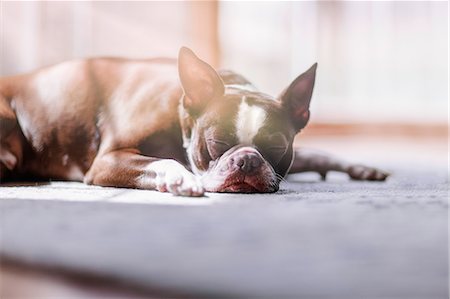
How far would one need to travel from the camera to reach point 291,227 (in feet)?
3.48

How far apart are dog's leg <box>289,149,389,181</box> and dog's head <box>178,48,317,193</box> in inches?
14.6

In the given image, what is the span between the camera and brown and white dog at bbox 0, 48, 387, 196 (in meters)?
1.56

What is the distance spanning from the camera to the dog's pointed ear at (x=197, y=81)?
167 cm

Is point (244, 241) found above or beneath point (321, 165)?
above

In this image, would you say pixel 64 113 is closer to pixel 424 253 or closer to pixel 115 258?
pixel 115 258

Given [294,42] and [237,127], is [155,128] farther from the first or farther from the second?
[294,42]

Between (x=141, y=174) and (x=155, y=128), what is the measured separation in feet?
0.61

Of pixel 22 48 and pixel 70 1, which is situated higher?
pixel 70 1

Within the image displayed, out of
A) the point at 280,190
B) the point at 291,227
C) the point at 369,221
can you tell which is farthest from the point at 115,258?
the point at 280,190

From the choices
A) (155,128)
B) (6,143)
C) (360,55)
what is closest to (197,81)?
(155,128)

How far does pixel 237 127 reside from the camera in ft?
5.14

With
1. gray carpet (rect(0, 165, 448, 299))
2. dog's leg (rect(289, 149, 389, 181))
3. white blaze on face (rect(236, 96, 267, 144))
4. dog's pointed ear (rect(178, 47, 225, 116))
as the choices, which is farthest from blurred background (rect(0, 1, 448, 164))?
gray carpet (rect(0, 165, 448, 299))

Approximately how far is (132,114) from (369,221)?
0.89 metres

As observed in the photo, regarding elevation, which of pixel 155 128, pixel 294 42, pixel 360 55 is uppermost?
pixel 155 128
